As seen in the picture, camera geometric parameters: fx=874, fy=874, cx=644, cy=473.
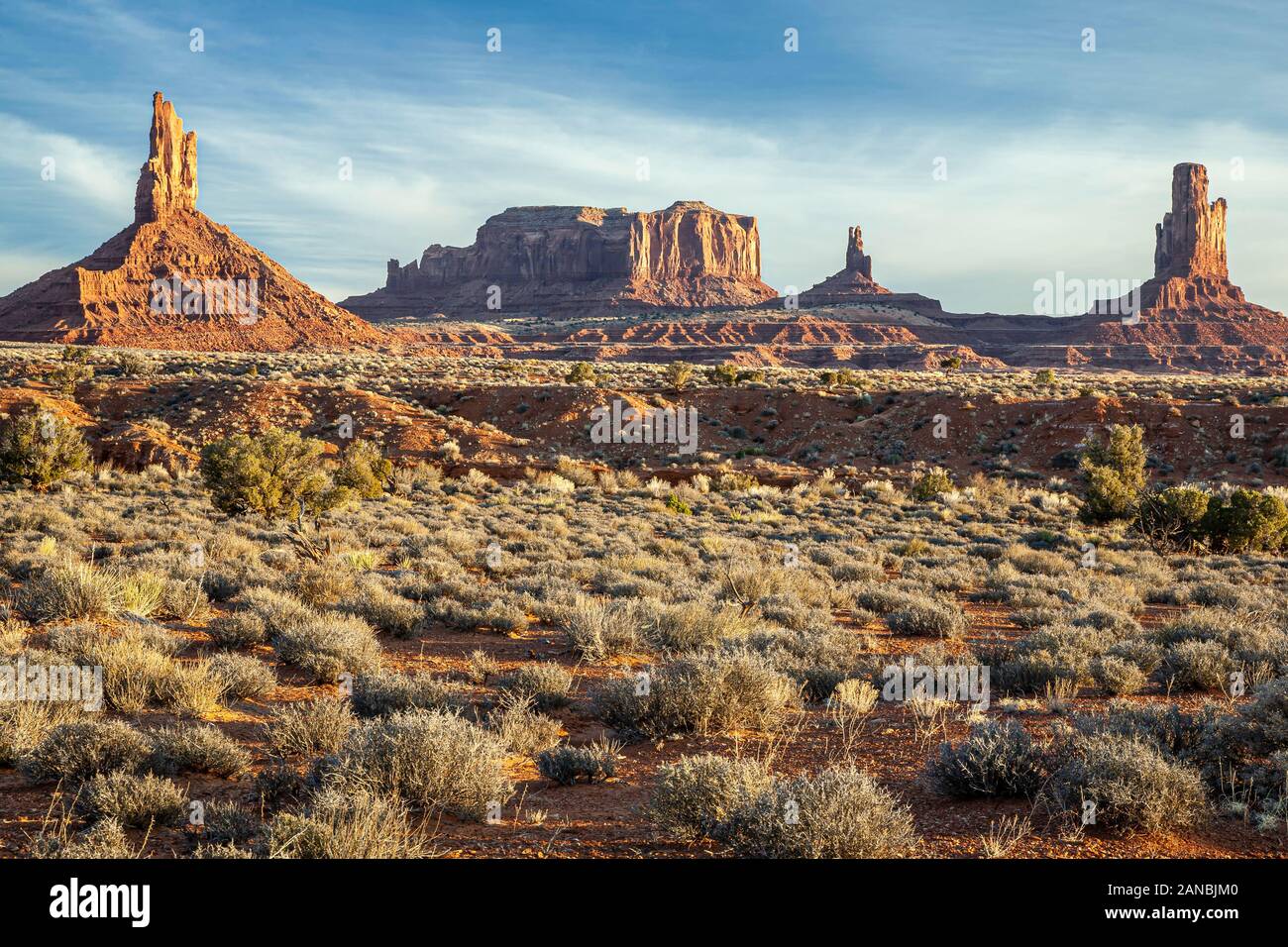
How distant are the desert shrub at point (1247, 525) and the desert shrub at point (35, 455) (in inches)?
1097

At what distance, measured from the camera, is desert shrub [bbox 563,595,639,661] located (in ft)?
29.0

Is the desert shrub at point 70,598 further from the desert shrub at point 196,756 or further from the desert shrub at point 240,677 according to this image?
the desert shrub at point 196,756

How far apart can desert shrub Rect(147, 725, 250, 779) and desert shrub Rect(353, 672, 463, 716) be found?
1.16m

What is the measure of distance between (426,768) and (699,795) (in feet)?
5.09

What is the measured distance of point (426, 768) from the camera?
16.2ft

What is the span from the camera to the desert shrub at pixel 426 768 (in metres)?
4.87

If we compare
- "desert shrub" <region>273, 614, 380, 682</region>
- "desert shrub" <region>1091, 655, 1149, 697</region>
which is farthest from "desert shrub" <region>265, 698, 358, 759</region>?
"desert shrub" <region>1091, 655, 1149, 697</region>

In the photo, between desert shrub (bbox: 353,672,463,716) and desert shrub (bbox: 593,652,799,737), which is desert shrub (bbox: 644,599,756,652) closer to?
desert shrub (bbox: 593,652,799,737)

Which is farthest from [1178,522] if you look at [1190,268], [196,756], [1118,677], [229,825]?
[1190,268]

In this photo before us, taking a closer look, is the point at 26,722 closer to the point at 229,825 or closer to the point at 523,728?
the point at 229,825

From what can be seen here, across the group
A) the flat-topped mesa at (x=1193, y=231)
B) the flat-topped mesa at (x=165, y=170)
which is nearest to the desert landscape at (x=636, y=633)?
the flat-topped mesa at (x=165, y=170)

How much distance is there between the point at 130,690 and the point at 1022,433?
37.5m
